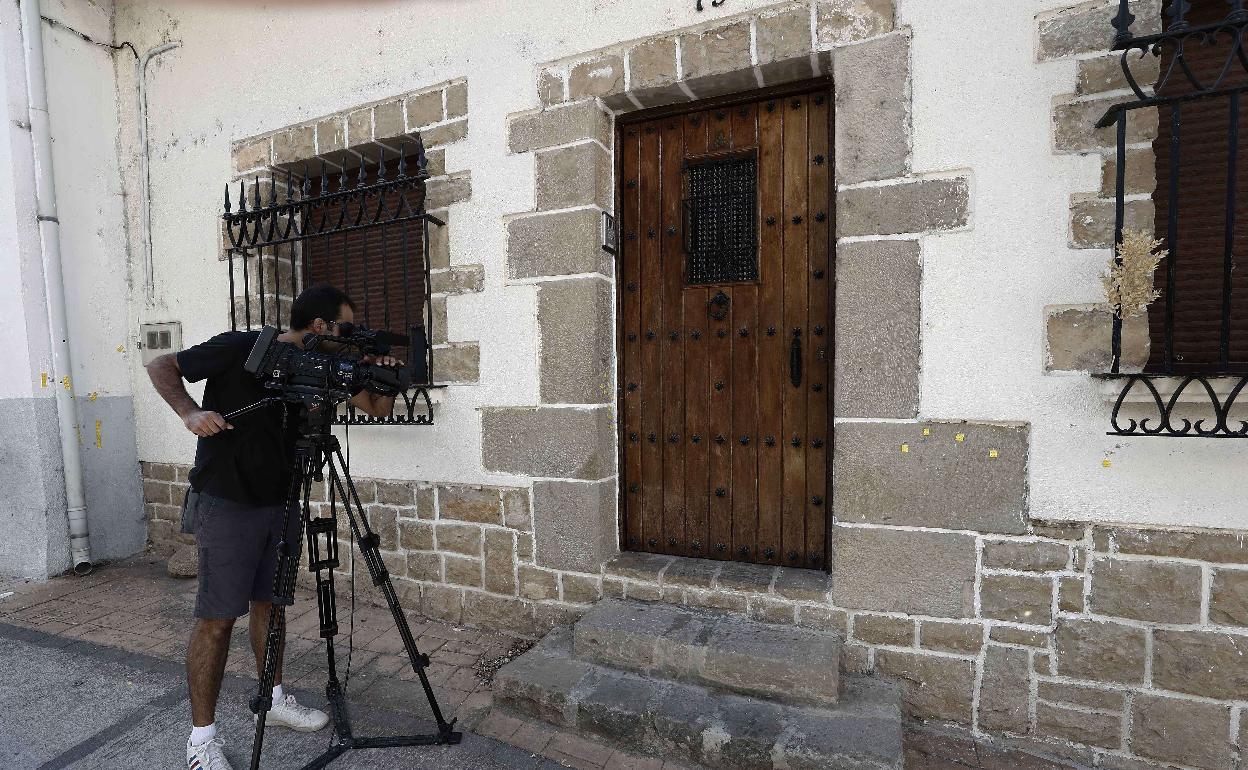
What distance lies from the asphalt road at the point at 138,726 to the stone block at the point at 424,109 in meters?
2.84

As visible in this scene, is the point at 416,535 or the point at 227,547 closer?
the point at 227,547

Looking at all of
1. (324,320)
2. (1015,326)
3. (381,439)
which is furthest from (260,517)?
(1015,326)

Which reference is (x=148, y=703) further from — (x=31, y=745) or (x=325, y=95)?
(x=325, y=95)

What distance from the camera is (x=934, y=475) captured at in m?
2.12

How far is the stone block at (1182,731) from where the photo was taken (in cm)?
184

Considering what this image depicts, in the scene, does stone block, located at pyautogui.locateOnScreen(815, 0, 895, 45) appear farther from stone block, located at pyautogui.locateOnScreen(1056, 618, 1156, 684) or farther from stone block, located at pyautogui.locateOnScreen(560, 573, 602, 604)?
stone block, located at pyautogui.locateOnScreen(560, 573, 602, 604)

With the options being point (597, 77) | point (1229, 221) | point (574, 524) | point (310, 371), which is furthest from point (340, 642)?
point (1229, 221)

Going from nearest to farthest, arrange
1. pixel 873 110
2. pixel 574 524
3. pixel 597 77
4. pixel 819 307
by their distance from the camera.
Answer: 1. pixel 873 110
2. pixel 819 307
3. pixel 597 77
4. pixel 574 524

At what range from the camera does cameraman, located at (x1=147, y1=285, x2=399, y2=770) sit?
6.31ft

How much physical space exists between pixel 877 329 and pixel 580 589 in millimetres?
1798

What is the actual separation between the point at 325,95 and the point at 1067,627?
4.41m

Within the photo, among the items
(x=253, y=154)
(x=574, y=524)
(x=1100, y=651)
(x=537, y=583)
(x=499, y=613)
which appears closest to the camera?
(x=1100, y=651)

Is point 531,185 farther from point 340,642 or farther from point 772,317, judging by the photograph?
point 340,642

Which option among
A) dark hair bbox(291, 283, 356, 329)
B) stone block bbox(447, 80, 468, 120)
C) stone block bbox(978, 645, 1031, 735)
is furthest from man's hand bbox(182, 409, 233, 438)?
stone block bbox(978, 645, 1031, 735)
